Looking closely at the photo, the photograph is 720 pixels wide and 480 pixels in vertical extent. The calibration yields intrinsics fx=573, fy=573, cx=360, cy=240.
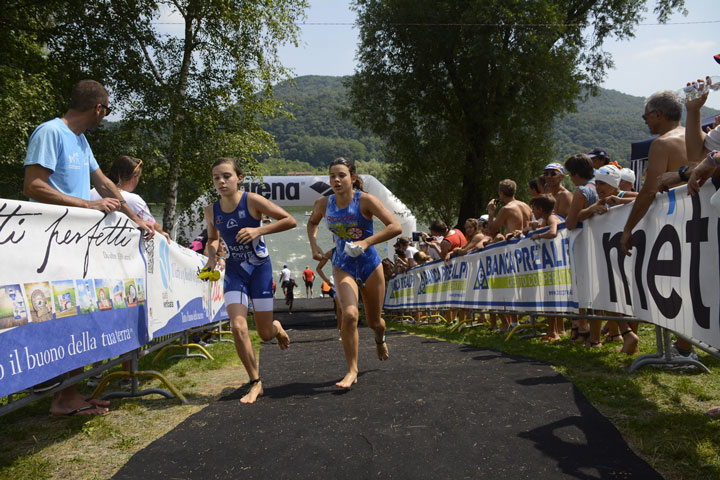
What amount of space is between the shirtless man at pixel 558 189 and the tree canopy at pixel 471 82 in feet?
47.3

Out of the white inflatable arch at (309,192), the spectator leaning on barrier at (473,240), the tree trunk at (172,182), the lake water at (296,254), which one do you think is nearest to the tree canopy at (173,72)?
the tree trunk at (172,182)

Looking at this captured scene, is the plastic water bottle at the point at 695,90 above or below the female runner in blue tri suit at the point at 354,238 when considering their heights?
above

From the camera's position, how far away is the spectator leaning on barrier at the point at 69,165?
13.4 feet

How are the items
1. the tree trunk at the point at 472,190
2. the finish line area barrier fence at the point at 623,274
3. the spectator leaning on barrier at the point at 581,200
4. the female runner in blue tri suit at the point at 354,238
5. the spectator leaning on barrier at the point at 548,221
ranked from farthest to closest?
the tree trunk at the point at 472,190
the spectator leaning on barrier at the point at 548,221
the spectator leaning on barrier at the point at 581,200
the female runner in blue tri suit at the point at 354,238
the finish line area barrier fence at the point at 623,274


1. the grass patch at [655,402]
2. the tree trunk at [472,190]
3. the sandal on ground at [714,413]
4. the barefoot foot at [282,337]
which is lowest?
the grass patch at [655,402]

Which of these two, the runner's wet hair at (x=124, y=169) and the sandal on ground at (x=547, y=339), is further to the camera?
the sandal on ground at (x=547, y=339)

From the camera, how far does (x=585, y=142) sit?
516ft

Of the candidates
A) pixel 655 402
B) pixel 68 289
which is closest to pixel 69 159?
pixel 68 289

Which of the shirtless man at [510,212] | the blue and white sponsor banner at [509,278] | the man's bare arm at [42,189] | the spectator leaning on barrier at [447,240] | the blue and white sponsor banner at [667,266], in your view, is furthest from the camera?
the spectator leaning on barrier at [447,240]

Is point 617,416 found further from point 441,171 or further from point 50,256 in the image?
point 441,171

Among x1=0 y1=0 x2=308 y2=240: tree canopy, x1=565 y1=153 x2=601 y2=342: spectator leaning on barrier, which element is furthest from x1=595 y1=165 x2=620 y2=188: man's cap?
x1=0 y1=0 x2=308 y2=240: tree canopy

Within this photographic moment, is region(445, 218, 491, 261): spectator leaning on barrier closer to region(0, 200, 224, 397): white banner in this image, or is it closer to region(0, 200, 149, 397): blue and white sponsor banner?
region(0, 200, 224, 397): white banner

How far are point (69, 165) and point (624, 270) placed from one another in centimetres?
458

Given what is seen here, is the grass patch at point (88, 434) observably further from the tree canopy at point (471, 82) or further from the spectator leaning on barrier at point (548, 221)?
the tree canopy at point (471, 82)
